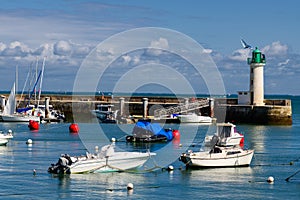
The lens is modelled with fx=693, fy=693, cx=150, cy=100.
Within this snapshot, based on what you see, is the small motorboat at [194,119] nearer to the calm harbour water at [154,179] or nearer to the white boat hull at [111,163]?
the calm harbour water at [154,179]

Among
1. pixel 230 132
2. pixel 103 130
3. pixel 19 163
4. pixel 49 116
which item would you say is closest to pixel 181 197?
pixel 19 163

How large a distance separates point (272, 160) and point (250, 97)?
39192 mm

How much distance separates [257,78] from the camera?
8569 cm

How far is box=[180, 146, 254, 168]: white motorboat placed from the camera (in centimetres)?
4147

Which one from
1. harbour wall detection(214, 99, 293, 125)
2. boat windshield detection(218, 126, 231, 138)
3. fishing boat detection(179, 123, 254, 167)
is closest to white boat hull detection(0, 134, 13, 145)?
boat windshield detection(218, 126, 231, 138)

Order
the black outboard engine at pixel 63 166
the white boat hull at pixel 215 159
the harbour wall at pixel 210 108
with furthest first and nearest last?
the harbour wall at pixel 210 108 → the white boat hull at pixel 215 159 → the black outboard engine at pixel 63 166

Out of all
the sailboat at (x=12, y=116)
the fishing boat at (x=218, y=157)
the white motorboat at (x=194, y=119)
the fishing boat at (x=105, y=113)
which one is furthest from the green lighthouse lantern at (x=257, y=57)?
the fishing boat at (x=218, y=157)

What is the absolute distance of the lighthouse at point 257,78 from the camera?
85500mm

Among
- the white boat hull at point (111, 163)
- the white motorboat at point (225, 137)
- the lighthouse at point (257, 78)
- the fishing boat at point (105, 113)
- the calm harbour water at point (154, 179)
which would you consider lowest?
the calm harbour water at point (154, 179)

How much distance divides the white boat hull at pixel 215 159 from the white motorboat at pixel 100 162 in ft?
8.81

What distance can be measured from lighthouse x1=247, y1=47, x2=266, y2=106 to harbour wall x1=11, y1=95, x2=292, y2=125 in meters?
1.41

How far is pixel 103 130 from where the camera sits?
7556cm

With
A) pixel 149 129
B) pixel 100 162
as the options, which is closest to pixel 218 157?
pixel 100 162

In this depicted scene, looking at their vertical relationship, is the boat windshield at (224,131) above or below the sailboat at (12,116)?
below
